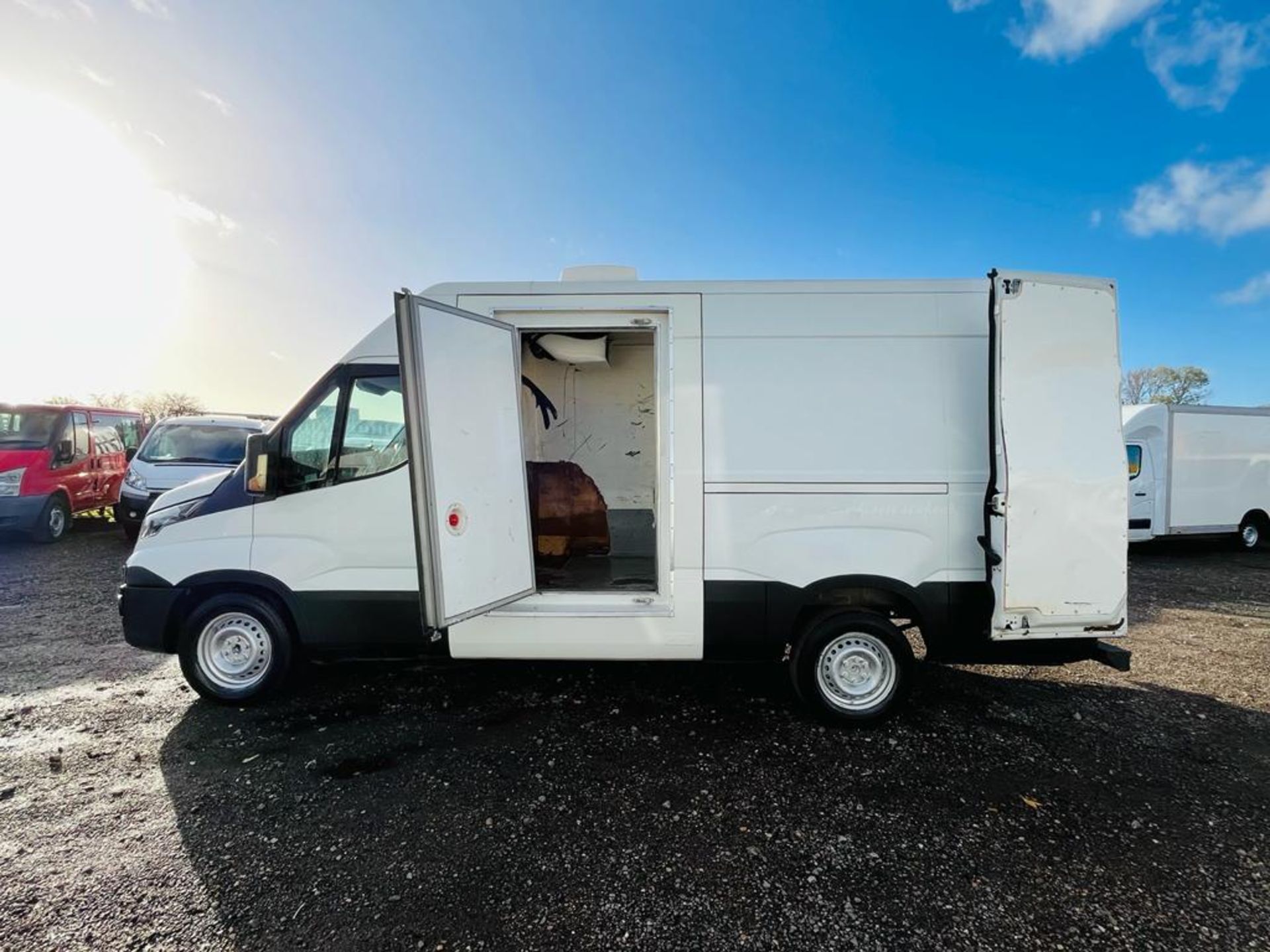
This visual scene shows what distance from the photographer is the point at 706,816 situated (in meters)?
2.71

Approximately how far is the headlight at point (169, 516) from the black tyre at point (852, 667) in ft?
12.8

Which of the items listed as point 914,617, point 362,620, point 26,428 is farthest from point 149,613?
point 26,428

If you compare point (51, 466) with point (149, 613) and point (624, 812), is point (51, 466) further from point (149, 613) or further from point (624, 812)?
point (624, 812)

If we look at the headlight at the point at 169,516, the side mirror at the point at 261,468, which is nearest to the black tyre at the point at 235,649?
the headlight at the point at 169,516

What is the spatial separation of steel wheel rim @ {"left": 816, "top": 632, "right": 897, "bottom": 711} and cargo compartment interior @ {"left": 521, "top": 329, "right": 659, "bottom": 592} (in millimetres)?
2316

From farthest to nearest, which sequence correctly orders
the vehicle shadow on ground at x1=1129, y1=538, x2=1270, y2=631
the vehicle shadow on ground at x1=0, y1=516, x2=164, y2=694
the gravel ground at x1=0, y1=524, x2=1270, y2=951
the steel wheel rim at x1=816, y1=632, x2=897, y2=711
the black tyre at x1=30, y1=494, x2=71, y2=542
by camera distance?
the black tyre at x1=30, y1=494, x2=71, y2=542, the vehicle shadow on ground at x1=1129, y1=538, x2=1270, y2=631, the vehicle shadow on ground at x1=0, y1=516, x2=164, y2=694, the steel wheel rim at x1=816, y1=632, x2=897, y2=711, the gravel ground at x1=0, y1=524, x2=1270, y2=951

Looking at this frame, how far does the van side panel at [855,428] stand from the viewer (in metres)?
3.35

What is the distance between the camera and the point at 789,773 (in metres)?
3.04

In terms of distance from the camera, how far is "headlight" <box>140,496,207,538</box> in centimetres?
362

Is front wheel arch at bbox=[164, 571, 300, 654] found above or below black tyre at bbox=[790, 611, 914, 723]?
above

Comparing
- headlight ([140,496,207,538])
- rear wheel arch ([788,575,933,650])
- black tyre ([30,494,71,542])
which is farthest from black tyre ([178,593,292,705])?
black tyre ([30,494,71,542])

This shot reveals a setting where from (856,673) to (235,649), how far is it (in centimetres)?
399

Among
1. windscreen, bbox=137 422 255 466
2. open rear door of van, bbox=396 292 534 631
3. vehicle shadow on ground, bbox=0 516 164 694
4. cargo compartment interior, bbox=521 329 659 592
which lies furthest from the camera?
windscreen, bbox=137 422 255 466

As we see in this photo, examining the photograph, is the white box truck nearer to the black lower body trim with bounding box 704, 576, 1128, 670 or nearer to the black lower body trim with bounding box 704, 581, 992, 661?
the black lower body trim with bounding box 704, 576, 1128, 670
